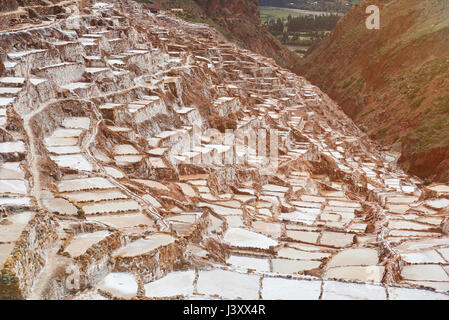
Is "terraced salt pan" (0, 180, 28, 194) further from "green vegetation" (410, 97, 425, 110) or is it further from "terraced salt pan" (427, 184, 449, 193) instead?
"green vegetation" (410, 97, 425, 110)

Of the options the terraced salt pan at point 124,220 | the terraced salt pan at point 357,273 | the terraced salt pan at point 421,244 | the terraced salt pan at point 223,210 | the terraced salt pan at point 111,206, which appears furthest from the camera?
the terraced salt pan at point 223,210

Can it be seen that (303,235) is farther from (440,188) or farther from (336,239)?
(440,188)

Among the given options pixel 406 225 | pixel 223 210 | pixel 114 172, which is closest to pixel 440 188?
pixel 406 225

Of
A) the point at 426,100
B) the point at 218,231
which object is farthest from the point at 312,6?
the point at 218,231

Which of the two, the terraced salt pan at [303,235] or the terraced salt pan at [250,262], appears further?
the terraced salt pan at [303,235]

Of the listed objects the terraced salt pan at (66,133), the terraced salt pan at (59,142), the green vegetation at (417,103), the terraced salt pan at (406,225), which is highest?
the terraced salt pan at (66,133)

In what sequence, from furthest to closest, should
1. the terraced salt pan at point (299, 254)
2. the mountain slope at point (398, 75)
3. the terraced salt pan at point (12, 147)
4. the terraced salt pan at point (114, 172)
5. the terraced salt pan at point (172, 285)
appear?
the mountain slope at point (398, 75) < the terraced salt pan at point (114, 172) < the terraced salt pan at point (299, 254) < the terraced salt pan at point (12, 147) < the terraced salt pan at point (172, 285)

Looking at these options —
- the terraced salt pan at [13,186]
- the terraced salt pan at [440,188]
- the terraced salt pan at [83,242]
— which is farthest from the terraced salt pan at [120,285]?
the terraced salt pan at [440,188]

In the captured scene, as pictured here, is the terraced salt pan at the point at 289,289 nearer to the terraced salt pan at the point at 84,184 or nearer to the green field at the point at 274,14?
the terraced salt pan at the point at 84,184
